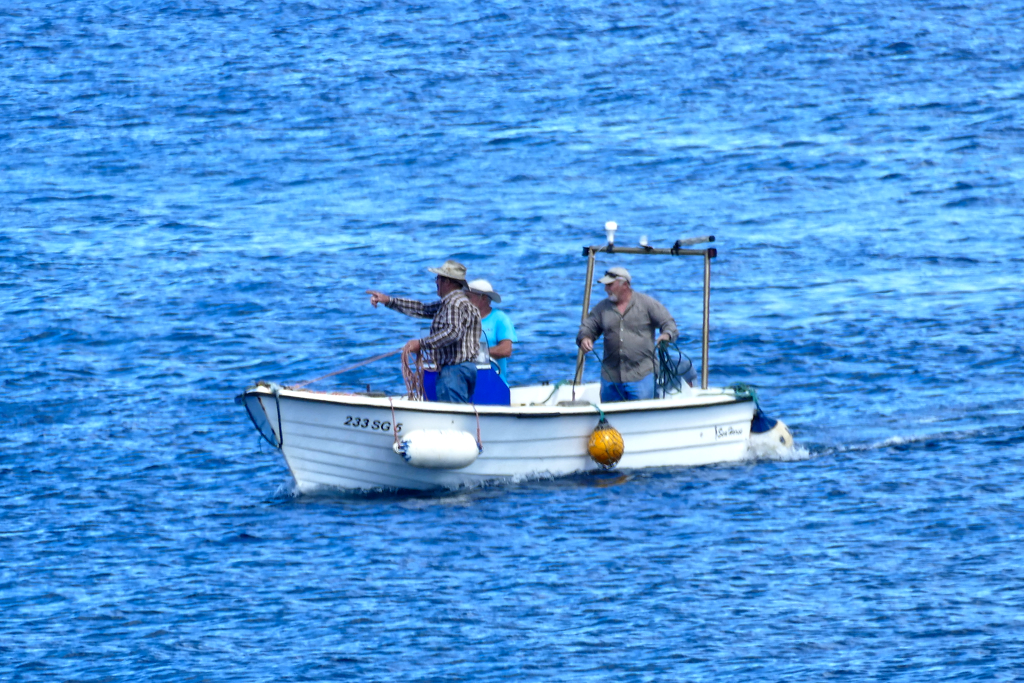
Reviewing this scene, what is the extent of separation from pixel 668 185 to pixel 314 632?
849 inches

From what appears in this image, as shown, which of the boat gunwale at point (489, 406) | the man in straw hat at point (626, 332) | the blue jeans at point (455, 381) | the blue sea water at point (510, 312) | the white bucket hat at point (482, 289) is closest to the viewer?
the blue sea water at point (510, 312)

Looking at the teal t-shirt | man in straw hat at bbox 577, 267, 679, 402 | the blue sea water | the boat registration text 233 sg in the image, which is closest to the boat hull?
the boat registration text 233 sg

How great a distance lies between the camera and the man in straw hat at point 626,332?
57.6 ft

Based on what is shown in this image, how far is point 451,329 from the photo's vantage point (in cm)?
1639

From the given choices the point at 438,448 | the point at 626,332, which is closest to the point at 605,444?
the point at 626,332

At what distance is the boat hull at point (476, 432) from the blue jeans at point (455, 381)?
0.32m

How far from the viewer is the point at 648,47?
44.2 meters

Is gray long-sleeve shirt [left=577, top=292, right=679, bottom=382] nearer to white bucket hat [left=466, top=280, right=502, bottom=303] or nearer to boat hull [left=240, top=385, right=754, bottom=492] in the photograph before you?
boat hull [left=240, top=385, right=754, bottom=492]

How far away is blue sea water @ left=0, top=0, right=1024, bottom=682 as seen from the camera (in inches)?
531

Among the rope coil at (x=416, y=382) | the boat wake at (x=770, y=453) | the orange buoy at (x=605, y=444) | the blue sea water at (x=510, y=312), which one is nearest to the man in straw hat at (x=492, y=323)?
the rope coil at (x=416, y=382)

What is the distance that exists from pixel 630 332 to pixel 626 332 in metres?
0.04

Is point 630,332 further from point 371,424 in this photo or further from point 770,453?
point 371,424

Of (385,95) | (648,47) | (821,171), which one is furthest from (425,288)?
(648,47)

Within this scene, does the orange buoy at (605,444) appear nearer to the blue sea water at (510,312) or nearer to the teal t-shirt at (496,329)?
the blue sea water at (510,312)
